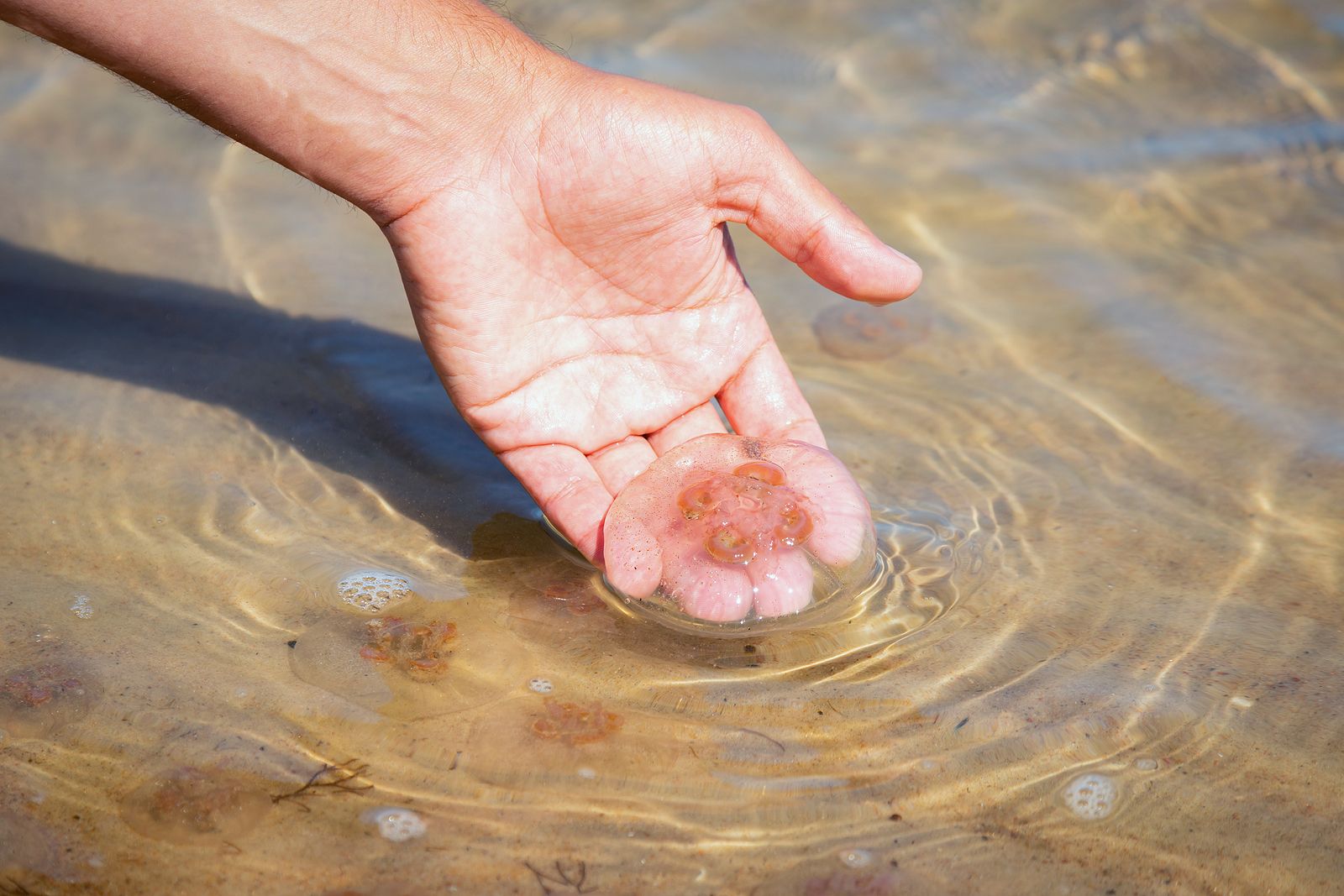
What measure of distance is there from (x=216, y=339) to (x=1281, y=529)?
122 inches

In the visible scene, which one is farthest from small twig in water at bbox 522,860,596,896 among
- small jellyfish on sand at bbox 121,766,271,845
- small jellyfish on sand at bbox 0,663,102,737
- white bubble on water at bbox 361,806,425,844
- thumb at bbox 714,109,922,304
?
thumb at bbox 714,109,922,304

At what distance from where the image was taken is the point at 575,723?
2145 millimetres

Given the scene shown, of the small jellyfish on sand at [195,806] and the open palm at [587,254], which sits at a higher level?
the open palm at [587,254]

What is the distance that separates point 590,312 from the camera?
2.78 metres

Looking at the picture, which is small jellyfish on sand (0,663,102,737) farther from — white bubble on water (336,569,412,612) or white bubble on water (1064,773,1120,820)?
white bubble on water (1064,773,1120,820)

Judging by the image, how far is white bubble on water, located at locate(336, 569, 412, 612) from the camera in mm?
2434

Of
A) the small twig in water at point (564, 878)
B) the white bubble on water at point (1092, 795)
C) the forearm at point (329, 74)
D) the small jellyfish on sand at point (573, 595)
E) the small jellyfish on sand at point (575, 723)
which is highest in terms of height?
the forearm at point (329, 74)

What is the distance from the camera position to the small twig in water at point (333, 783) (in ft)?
6.37

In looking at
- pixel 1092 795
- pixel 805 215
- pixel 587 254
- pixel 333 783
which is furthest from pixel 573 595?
pixel 1092 795

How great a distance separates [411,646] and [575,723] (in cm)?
42

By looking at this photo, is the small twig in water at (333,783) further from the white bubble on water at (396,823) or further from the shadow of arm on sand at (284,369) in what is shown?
the shadow of arm on sand at (284,369)

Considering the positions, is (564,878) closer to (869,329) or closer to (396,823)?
(396,823)

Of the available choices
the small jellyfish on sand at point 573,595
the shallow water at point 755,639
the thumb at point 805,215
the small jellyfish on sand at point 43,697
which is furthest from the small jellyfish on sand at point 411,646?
the thumb at point 805,215

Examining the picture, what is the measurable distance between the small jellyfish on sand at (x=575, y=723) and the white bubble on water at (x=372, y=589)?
1.62 feet
